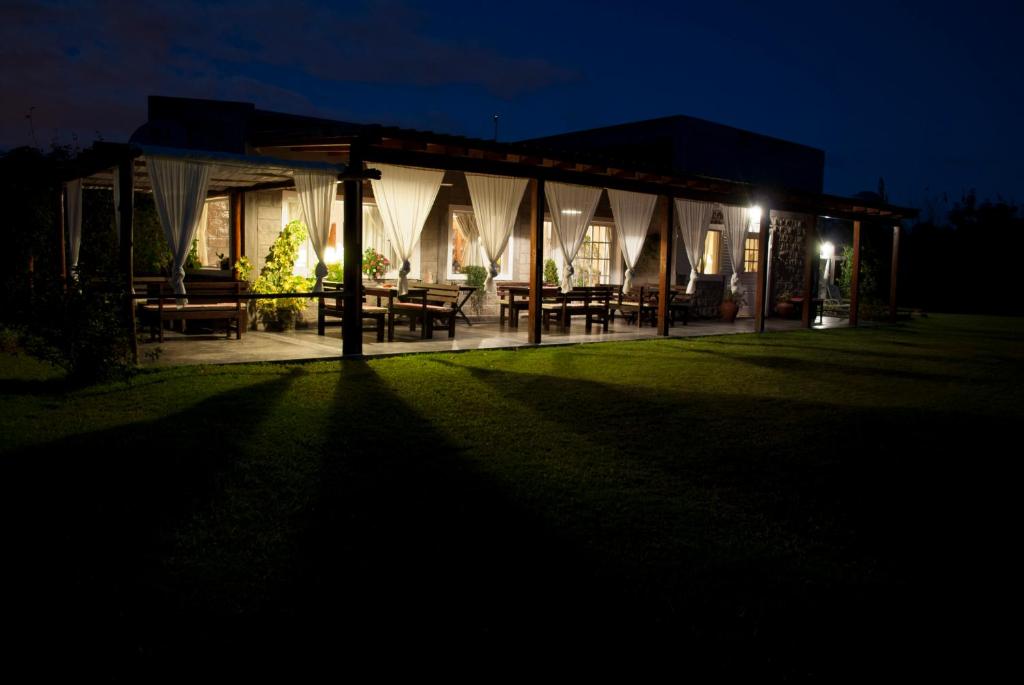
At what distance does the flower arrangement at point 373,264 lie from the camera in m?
13.3

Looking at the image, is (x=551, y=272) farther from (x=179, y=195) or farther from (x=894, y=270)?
(x=179, y=195)

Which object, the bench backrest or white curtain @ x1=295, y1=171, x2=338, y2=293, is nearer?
white curtain @ x1=295, y1=171, x2=338, y2=293

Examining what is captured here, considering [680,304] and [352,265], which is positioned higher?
[352,265]

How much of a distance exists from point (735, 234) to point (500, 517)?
42.6 ft

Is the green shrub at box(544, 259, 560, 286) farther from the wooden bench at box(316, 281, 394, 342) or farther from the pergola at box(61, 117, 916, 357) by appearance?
the wooden bench at box(316, 281, 394, 342)

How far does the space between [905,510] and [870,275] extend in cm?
1915

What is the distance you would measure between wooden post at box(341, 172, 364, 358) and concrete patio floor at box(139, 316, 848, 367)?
10.4 inches

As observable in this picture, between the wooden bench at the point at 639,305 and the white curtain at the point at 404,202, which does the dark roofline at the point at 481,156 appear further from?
the wooden bench at the point at 639,305

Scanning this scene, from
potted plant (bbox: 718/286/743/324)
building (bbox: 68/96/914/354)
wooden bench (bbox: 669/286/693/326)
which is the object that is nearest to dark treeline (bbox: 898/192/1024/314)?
building (bbox: 68/96/914/354)

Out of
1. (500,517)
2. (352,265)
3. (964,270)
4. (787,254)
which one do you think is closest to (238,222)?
(352,265)

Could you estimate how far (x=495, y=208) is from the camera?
12.0 meters

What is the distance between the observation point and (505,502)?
13.3 feet

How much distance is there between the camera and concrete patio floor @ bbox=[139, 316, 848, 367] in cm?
880

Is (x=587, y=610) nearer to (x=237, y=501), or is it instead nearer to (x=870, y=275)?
(x=237, y=501)
